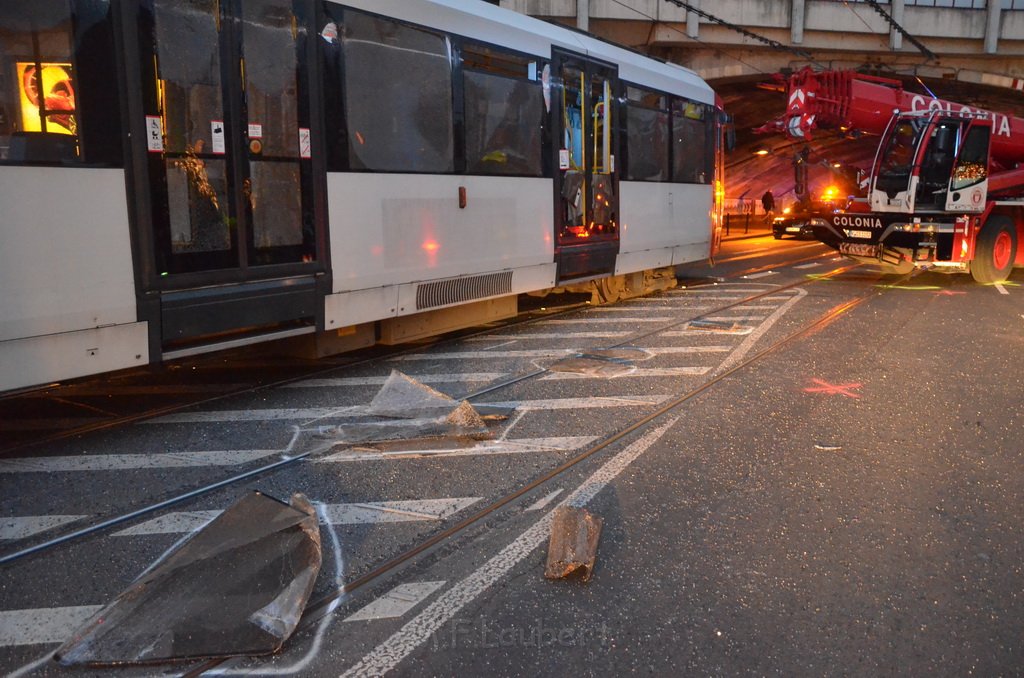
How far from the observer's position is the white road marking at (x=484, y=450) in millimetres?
5410

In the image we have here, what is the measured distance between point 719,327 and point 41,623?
328 inches

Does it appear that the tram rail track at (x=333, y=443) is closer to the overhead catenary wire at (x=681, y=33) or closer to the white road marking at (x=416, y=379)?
the white road marking at (x=416, y=379)

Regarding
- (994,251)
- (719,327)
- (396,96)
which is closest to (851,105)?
(994,251)

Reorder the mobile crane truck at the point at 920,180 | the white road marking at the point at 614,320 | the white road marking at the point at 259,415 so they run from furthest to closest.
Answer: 1. the mobile crane truck at the point at 920,180
2. the white road marking at the point at 614,320
3. the white road marking at the point at 259,415

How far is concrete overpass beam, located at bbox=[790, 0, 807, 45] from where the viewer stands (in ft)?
80.4

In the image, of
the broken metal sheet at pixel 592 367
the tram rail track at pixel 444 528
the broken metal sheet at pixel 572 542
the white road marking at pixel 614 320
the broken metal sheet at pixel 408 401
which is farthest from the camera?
the white road marking at pixel 614 320

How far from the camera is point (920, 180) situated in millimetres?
15508

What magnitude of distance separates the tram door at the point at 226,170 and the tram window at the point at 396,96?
0.56 metres

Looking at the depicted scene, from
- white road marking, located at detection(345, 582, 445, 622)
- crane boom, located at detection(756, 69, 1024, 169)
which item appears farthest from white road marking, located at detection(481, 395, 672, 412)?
crane boom, located at detection(756, 69, 1024, 169)

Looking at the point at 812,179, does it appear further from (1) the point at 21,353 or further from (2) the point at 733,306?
(1) the point at 21,353

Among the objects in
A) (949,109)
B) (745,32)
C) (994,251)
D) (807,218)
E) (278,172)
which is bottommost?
(994,251)

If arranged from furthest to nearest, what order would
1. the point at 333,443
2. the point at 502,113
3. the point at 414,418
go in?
the point at 502,113 < the point at 414,418 < the point at 333,443

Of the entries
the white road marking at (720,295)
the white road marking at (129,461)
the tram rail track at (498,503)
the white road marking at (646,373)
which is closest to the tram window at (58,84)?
the white road marking at (129,461)

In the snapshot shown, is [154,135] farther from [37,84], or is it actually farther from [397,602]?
[397,602]
